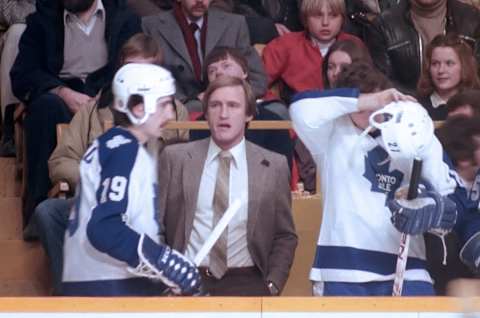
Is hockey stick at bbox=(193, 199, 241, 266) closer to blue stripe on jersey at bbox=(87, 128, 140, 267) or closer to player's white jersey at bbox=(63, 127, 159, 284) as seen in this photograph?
player's white jersey at bbox=(63, 127, 159, 284)

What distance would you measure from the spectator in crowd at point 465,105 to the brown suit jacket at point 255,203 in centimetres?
66

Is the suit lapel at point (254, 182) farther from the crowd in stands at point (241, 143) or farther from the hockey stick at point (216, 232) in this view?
the hockey stick at point (216, 232)

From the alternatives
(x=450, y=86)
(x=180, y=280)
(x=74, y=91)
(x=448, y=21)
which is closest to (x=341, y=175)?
(x=180, y=280)

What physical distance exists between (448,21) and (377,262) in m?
2.74

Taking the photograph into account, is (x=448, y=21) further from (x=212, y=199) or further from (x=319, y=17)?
(x=212, y=199)

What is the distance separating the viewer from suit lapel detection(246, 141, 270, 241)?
6.18m

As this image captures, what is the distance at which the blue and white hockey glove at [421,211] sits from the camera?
17.9 feet

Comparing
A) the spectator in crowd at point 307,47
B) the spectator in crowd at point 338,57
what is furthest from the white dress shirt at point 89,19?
the spectator in crowd at point 338,57

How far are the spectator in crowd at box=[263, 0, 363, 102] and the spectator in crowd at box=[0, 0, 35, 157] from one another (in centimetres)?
128

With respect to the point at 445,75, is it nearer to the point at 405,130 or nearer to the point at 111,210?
the point at 405,130

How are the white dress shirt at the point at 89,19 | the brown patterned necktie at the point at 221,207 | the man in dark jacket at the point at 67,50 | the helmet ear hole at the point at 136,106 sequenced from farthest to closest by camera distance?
1. the white dress shirt at the point at 89,19
2. the man in dark jacket at the point at 67,50
3. the brown patterned necktie at the point at 221,207
4. the helmet ear hole at the point at 136,106

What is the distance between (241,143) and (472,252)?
1033mm

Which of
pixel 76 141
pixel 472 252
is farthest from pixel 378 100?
pixel 76 141

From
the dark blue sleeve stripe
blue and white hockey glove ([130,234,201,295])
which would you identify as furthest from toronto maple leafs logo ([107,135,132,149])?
the dark blue sleeve stripe
